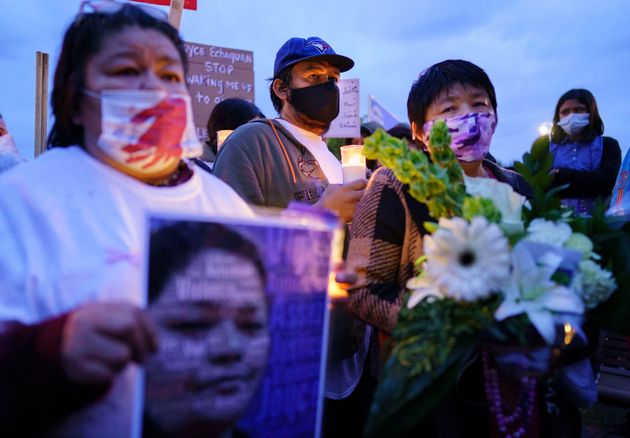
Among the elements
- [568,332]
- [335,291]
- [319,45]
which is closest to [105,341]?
[335,291]

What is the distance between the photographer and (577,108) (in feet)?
16.8

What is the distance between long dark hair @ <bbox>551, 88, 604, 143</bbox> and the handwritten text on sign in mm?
3460

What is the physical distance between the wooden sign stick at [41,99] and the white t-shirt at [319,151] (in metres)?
2.14

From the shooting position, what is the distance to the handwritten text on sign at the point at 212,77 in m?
6.35

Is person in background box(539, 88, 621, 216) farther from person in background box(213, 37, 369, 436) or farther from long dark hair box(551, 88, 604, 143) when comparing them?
person in background box(213, 37, 369, 436)

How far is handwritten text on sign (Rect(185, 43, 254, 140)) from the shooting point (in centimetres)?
635

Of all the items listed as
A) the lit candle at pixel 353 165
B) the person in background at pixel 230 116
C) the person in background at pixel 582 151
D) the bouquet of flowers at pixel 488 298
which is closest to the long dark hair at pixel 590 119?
the person in background at pixel 582 151

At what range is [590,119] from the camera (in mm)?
5039

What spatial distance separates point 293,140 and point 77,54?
5.07ft

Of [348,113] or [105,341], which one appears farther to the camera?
[348,113]

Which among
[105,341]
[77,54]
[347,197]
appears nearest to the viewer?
[105,341]

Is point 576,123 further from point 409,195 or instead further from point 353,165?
point 409,195

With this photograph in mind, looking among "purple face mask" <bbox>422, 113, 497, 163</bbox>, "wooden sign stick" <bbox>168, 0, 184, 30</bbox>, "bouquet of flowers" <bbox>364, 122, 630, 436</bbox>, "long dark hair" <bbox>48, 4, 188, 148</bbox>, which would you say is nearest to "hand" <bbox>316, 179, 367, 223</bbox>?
"purple face mask" <bbox>422, 113, 497, 163</bbox>

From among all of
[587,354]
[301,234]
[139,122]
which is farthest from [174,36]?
[587,354]
